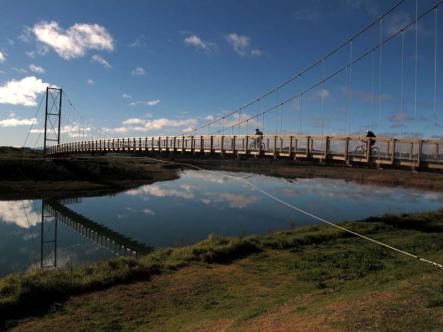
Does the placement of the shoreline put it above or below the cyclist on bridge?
below

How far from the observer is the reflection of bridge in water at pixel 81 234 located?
19500 millimetres

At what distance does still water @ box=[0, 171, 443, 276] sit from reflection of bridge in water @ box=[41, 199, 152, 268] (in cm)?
5

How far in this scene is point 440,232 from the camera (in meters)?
22.1

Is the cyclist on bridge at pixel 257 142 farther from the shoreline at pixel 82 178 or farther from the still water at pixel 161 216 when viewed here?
the shoreline at pixel 82 178

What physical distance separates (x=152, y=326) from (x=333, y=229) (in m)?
14.8

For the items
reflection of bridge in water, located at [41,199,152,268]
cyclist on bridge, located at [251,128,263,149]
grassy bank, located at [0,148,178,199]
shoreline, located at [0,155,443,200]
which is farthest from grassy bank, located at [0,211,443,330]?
grassy bank, located at [0,148,178,199]

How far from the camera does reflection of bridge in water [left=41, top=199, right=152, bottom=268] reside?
64.0 feet

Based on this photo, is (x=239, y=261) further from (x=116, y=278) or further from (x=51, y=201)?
(x=51, y=201)

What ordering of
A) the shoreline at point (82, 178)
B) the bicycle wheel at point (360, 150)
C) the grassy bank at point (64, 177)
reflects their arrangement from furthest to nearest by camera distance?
the shoreline at point (82, 178), the grassy bank at point (64, 177), the bicycle wheel at point (360, 150)

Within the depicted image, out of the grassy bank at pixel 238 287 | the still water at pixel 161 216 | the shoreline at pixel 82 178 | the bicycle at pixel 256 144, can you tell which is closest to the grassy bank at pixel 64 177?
the shoreline at pixel 82 178

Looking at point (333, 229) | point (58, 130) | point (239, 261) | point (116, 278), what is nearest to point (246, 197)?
point (333, 229)

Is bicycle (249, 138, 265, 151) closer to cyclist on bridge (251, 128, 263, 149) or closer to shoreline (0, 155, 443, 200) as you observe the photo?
cyclist on bridge (251, 128, 263, 149)

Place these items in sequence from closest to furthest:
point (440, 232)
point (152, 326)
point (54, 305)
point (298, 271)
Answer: point (152, 326) → point (54, 305) → point (298, 271) → point (440, 232)

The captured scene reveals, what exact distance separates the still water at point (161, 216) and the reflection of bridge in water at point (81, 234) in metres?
0.05
